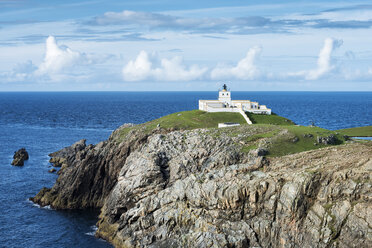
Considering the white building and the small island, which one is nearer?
the small island

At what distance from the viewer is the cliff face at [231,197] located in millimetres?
43875

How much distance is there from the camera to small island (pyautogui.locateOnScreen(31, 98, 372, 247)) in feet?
146

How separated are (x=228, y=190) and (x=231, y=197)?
1091 mm

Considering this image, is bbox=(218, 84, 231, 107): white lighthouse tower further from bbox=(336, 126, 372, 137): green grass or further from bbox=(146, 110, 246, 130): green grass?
bbox=(336, 126, 372, 137): green grass

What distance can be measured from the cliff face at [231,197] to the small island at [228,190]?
111 millimetres

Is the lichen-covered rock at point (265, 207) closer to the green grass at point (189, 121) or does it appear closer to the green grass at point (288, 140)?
the green grass at point (288, 140)

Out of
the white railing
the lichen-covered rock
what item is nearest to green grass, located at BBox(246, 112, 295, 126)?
the white railing

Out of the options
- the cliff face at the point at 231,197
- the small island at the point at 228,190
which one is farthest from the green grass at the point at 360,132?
the cliff face at the point at 231,197

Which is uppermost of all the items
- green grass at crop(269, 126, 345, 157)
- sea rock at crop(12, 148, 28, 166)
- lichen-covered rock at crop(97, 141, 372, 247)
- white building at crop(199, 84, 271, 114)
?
white building at crop(199, 84, 271, 114)

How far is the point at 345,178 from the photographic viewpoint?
4512cm

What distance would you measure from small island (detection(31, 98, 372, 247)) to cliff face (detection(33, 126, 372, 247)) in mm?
111

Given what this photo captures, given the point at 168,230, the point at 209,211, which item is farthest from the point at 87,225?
the point at 209,211

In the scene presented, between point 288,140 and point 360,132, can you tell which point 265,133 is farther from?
point 360,132

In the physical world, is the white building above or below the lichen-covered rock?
above
